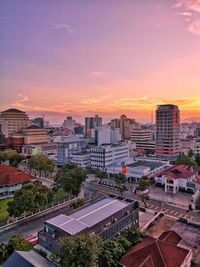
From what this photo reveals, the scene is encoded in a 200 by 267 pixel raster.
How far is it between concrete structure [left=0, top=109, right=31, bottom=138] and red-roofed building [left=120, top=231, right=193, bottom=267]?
12294cm

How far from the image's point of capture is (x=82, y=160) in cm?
8050

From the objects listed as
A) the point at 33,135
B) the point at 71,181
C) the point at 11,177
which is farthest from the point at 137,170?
the point at 33,135

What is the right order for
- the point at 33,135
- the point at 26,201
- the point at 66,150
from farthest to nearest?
the point at 33,135 → the point at 66,150 → the point at 26,201

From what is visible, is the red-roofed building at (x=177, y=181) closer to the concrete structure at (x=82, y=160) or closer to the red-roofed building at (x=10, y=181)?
the concrete structure at (x=82, y=160)

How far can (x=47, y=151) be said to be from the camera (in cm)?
10812

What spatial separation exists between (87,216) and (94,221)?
71.1 inches

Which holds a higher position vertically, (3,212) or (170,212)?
(170,212)

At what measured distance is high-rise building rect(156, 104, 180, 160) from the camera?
98.0 metres

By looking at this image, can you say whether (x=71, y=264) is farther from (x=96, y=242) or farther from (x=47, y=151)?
(x=47, y=151)

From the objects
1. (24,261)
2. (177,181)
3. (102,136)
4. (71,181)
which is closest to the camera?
(24,261)

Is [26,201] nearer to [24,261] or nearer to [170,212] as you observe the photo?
[24,261]

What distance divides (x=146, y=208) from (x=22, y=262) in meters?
27.5

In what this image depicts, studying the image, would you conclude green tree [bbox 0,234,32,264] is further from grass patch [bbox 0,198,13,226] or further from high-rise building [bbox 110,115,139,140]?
high-rise building [bbox 110,115,139,140]

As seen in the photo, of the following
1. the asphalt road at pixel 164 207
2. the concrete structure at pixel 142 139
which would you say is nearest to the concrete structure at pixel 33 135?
the concrete structure at pixel 142 139
